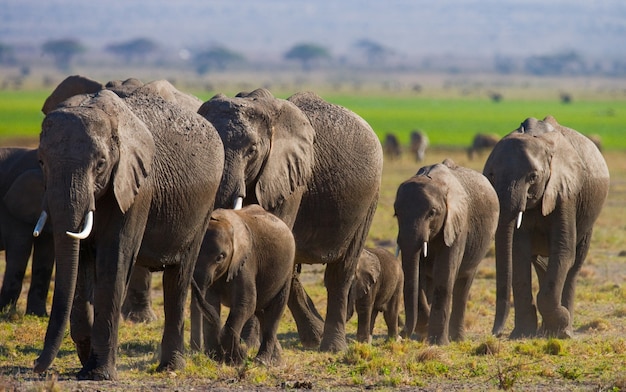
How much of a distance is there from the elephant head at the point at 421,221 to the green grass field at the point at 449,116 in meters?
41.7

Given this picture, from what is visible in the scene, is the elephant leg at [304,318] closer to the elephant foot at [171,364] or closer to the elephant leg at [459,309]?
the elephant leg at [459,309]

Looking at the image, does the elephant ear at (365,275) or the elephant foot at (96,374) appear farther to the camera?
the elephant ear at (365,275)

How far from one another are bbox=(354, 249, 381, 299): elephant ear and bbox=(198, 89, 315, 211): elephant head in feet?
4.87

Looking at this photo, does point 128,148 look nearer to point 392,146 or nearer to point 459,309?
point 459,309

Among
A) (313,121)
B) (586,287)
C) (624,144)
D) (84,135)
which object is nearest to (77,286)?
(84,135)

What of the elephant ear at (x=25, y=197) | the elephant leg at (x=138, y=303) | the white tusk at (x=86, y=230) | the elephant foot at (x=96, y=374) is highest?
the white tusk at (x=86, y=230)

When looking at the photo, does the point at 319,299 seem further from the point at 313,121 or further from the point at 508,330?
the point at 313,121

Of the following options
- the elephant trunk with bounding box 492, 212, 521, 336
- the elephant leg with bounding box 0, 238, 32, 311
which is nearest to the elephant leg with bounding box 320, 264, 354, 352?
the elephant trunk with bounding box 492, 212, 521, 336

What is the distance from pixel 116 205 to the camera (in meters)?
8.62

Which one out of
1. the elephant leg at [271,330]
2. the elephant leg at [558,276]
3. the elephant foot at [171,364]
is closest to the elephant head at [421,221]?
the elephant leg at [558,276]

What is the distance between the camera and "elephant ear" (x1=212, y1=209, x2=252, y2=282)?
31.7 feet

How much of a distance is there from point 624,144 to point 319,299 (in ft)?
159

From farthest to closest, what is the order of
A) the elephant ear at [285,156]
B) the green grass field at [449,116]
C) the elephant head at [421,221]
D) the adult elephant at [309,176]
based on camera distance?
1. the green grass field at [449,116]
2. the elephant head at [421,221]
3. the elephant ear at [285,156]
4. the adult elephant at [309,176]

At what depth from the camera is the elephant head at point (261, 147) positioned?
10469mm
